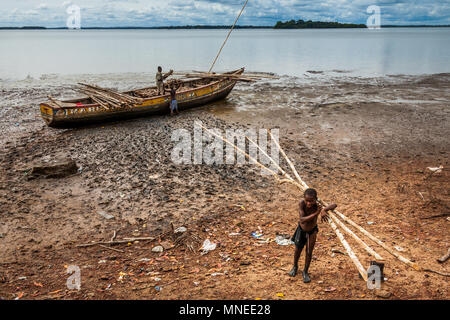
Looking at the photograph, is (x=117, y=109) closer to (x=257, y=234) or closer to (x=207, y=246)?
(x=207, y=246)

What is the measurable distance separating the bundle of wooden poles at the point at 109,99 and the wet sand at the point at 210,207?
32.4 inches

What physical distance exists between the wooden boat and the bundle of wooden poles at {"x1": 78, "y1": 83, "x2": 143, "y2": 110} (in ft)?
0.48

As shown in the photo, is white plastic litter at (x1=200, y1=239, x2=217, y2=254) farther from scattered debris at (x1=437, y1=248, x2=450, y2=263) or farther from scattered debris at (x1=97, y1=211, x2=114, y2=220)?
scattered debris at (x1=437, y1=248, x2=450, y2=263)

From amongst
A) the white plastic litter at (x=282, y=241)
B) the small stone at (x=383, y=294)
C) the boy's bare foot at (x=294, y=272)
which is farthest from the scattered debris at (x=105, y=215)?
the small stone at (x=383, y=294)

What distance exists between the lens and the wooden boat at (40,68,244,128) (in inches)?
468

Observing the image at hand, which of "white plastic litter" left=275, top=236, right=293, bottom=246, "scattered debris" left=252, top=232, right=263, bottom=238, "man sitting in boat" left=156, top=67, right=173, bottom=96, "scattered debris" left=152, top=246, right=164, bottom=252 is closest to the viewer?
"scattered debris" left=152, top=246, right=164, bottom=252

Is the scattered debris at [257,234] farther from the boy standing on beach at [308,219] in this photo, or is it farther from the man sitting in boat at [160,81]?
the man sitting in boat at [160,81]

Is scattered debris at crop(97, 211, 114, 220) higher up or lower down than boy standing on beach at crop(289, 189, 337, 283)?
lower down

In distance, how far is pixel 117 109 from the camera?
42.8 feet

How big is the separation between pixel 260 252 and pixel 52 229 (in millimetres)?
4249

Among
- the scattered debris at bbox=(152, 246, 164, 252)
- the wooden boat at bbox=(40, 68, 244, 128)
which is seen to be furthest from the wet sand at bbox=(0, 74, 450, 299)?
the wooden boat at bbox=(40, 68, 244, 128)

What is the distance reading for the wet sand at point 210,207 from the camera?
4.94m

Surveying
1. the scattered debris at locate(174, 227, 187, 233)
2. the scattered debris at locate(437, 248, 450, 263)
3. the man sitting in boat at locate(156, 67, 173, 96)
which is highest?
the man sitting in boat at locate(156, 67, 173, 96)
